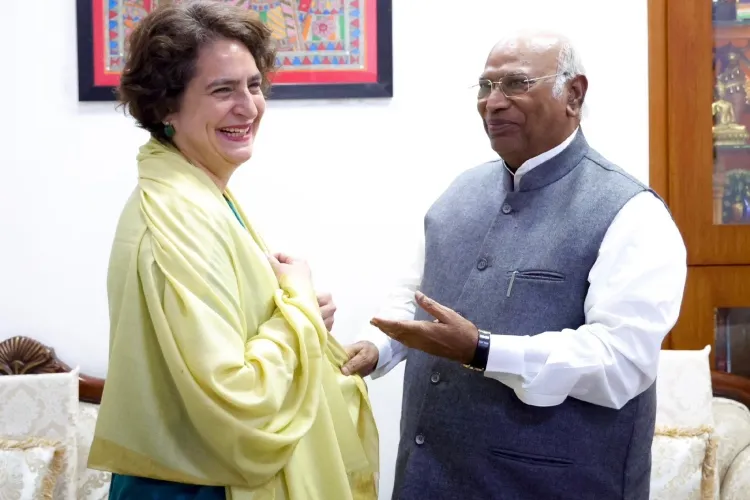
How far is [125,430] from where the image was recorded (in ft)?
4.75

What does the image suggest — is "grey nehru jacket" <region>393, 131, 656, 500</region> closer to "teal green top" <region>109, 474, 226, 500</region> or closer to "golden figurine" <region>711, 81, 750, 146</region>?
"teal green top" <region>109, 474, 226, 500</region>

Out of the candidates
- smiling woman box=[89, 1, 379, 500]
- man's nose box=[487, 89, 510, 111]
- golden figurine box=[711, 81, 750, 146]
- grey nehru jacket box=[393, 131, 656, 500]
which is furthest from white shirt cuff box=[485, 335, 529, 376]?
golden figurine box=[711, 81, 750, 146]

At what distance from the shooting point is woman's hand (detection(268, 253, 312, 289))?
1.59 meters

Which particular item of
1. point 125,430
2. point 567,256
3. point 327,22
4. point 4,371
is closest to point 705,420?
point 567,256

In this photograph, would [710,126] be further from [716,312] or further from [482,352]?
[482,352]

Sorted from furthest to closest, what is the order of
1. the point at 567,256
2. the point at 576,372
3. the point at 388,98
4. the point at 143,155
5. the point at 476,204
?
the point at 388,98 < the point at 476,204 < the point at 567,256 < the point at 576,372 < the point at 143,155

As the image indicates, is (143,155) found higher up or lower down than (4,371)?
higher up

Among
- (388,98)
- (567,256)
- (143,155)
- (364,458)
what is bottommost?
(364,458)

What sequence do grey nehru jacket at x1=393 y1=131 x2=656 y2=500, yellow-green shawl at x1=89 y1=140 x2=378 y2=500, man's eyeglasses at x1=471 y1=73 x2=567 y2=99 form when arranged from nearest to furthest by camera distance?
1. yellow-green shawl at x1=89 y1=140 x2=378 y2=500
2. grey nehru jacket at x1=393 y1=131 x2=656 y2=500
3. man's eyeglasses at x1=471 y1=73 x2=567 y2=99

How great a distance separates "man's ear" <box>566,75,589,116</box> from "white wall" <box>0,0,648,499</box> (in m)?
0.89

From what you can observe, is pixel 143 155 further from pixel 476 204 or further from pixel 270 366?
pixel 476 204

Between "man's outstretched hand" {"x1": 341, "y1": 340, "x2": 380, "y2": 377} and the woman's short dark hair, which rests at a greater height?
the woman's short dark hair

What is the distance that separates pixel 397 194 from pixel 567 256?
44.5 inches

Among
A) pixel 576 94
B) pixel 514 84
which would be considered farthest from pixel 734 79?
pixel 514 84
